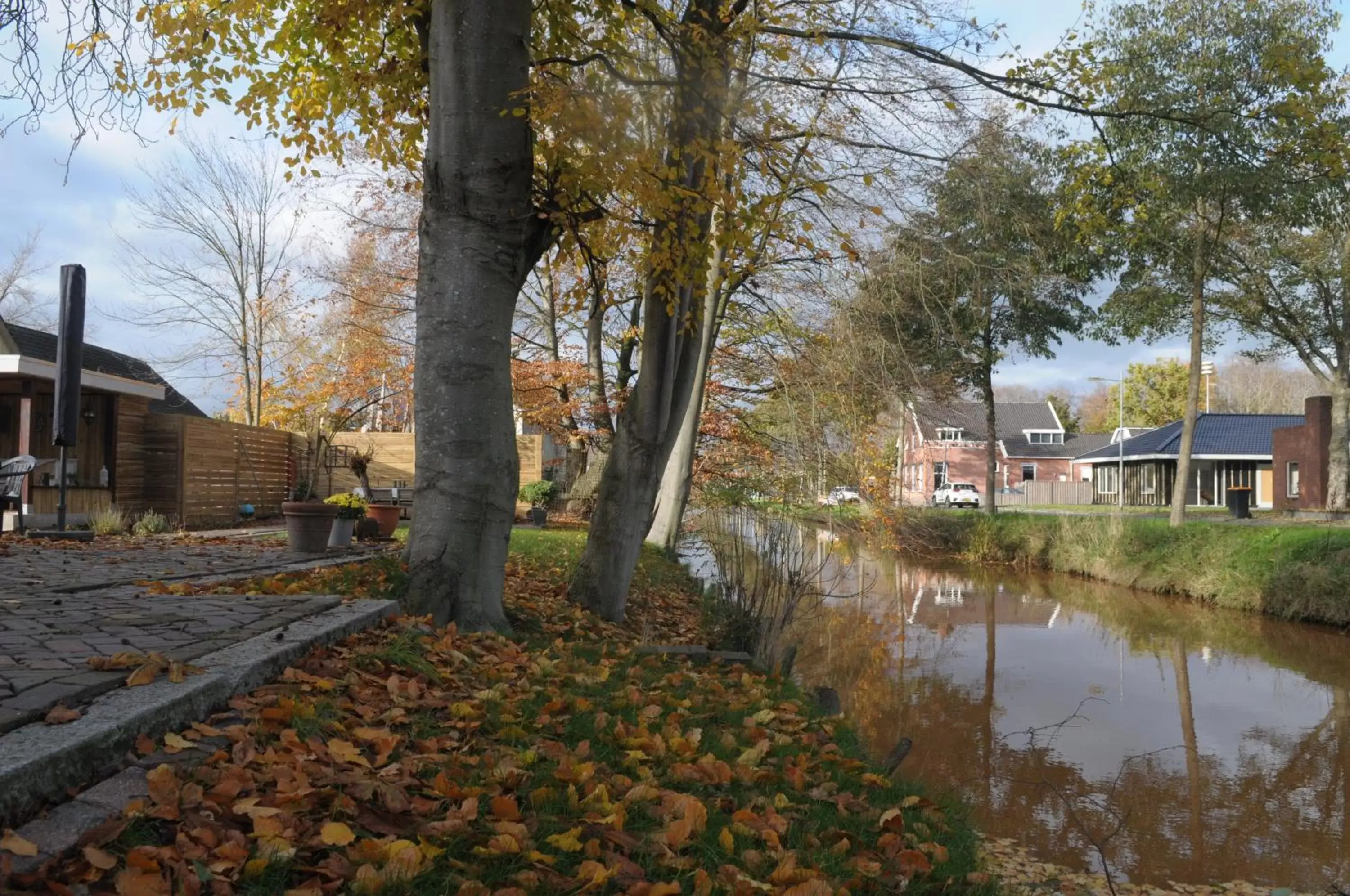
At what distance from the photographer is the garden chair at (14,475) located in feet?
36.5

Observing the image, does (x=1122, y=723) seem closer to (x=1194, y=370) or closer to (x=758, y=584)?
(x=758, y=584)

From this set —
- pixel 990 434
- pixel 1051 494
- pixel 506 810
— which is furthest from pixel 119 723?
pixel 1051 494

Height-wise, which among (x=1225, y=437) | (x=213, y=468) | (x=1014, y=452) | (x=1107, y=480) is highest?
(x=1225, y=437)

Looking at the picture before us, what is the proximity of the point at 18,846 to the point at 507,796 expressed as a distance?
49.7 inches

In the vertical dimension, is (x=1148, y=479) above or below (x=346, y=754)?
above

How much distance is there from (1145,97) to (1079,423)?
75516mm

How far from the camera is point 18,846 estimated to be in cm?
203

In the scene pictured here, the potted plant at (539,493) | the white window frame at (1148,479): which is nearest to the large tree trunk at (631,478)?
the potted plant at (539,493)

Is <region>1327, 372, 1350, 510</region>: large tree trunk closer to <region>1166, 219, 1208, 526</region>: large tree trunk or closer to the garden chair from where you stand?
<region>1166, 219, 1208, 526</region>: large tree trunk

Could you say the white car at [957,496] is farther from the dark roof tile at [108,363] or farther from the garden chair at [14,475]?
the garden chair at [14,475]

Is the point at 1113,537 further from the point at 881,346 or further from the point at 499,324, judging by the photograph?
the point at 499,324

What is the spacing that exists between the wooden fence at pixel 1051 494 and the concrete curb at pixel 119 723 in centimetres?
5179

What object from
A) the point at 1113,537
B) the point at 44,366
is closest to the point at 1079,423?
the point at 1113,537

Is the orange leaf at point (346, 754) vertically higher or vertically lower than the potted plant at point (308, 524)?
lower
